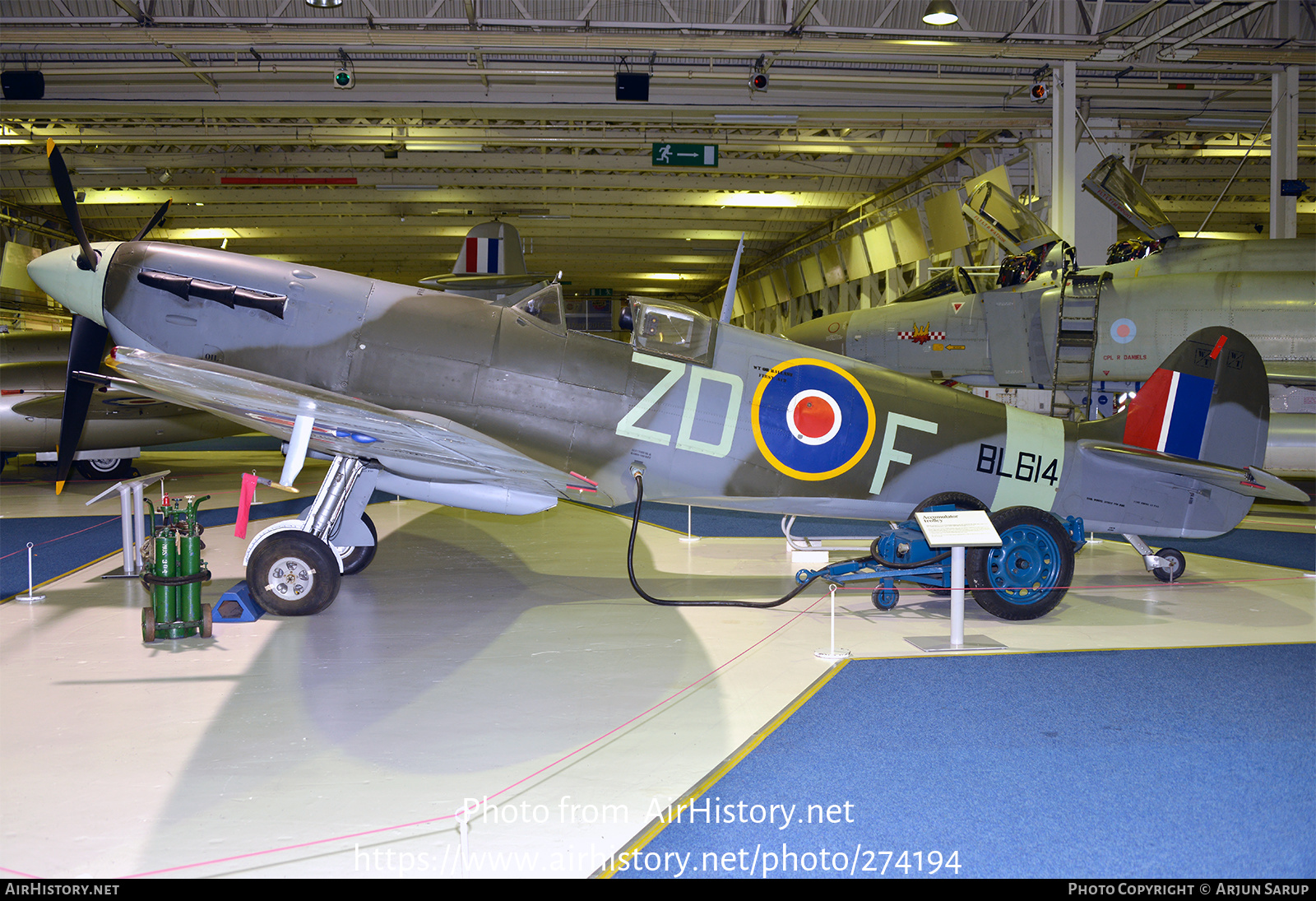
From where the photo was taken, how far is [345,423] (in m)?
4.80

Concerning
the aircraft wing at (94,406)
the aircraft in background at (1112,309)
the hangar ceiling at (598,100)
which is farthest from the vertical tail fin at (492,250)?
the aircraft in background at (1112,309)

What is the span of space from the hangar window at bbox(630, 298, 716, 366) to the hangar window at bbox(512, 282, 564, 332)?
546 mm

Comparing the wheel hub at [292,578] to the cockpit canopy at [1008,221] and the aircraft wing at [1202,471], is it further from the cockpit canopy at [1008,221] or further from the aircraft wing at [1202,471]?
the cockpit canopy at [1008,221]

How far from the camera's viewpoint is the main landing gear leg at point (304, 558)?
18.0 feet

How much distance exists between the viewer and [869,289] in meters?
22.9

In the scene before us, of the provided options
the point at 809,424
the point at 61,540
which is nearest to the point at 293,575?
the point at 809,424

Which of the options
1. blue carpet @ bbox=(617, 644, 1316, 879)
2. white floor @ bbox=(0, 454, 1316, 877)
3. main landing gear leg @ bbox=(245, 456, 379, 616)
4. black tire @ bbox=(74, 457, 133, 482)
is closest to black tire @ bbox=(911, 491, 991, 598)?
white floor @ bbox=(0, 454, 1316, 877)

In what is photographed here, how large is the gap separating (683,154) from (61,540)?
35.1ft

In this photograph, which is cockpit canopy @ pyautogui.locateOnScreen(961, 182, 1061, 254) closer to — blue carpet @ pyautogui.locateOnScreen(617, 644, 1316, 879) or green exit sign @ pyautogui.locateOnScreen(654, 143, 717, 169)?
green exit sign @ pyautogui.locateOnScreen(654, 143, 717, 169)

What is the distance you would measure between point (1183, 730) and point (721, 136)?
14.1m

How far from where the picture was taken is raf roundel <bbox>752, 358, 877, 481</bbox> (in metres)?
6.00

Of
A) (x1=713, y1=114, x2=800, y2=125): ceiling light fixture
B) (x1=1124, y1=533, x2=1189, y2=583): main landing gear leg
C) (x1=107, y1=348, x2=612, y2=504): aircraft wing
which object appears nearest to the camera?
(x1=107, y1=348, x2=612, y2=504): aircraft wing

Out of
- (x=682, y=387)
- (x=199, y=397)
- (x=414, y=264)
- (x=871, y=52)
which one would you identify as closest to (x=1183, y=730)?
(x=682, y=387)

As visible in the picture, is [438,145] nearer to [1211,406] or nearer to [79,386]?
[79,386]
